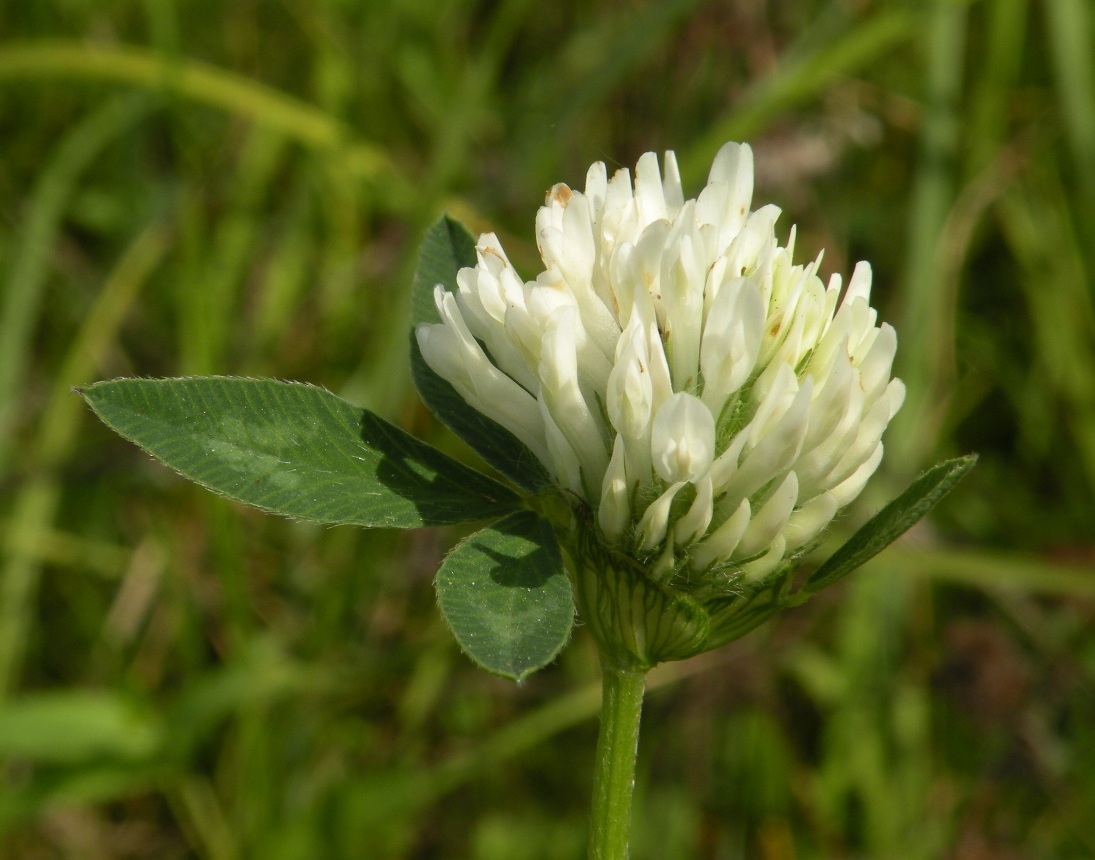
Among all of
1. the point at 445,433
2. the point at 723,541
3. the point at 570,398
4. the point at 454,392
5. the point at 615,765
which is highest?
the point at 445,433

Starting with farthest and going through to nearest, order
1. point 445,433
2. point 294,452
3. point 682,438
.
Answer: point 445,433 → point 294,452 → point 682,438

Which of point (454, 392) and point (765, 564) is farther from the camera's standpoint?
point (454, 392)

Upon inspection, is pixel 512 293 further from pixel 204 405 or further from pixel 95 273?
pixel 95 273

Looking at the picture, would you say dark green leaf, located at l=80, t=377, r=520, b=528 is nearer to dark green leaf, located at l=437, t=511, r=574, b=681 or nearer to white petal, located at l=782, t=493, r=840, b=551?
dark green leaf, located at l=437, t=511, r=574, b=681

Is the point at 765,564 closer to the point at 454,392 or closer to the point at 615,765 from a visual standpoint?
the point at 615,765

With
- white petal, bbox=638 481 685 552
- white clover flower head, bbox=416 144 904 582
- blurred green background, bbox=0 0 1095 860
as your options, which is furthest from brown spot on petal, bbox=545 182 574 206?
blurred green background, bbox=0 0 1095 860

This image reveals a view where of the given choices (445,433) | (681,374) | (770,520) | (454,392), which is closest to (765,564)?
(770,520)
